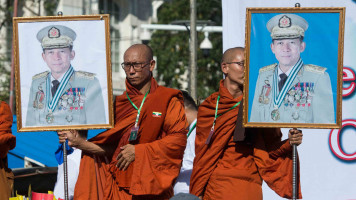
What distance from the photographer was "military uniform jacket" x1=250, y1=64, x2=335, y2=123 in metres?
5.66

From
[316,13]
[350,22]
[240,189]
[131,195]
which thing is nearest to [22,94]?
[131,195]

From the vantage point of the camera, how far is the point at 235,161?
6184 millimetres

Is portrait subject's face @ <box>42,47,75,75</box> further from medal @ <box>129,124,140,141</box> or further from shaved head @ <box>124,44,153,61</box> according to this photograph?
medal @ <box>129,124,140,141</box>

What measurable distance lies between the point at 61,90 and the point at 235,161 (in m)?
1.31

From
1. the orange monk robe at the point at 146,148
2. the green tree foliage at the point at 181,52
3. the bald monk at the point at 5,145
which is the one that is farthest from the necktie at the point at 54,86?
the green tree foliage at the point at 181,52

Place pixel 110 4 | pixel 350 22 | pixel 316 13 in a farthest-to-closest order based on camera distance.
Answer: pixel 110 4 → pixel 350 22 → pixel 316 13

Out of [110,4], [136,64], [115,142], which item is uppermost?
[110,4]

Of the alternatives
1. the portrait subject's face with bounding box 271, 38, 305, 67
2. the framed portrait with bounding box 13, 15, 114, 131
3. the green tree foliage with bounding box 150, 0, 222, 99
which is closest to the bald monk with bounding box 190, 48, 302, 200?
the portrait subject's face with bounding box 271, 38, 305, 67

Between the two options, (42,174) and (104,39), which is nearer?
(104,39)

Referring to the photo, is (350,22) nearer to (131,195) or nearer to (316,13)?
(316,13)

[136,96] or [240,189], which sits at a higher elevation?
[136,96]

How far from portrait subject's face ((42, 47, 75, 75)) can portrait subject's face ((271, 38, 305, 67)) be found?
143cm

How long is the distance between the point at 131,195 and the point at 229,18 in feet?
7.24

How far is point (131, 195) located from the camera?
21.1 ft
